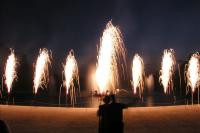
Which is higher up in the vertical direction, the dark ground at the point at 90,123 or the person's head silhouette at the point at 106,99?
the person's head silhouette at the point at 106,99

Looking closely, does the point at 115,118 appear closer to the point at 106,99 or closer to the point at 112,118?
the point at 112,118

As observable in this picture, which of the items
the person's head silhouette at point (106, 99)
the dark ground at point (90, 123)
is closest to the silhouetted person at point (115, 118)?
the person's head silhouette at point (106, 99)

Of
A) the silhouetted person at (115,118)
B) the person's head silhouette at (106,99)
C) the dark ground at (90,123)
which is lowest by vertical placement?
the dark ground at (90,123)

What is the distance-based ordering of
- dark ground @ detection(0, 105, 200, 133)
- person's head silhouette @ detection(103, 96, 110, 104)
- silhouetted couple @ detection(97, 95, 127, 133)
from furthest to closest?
1. dark ground @ detection(0, 105, 200, 133)
2. person's head silhouette @ detection(103, 96, 110, 104)
3. silhouetted couple @ detection(97, 95, 127, 133)

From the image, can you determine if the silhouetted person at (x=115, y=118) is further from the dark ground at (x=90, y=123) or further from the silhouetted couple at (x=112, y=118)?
the dark ground at (x=90, y=123)

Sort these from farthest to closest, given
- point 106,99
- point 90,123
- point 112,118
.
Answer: point 90,123
point 106,99
point 112,118

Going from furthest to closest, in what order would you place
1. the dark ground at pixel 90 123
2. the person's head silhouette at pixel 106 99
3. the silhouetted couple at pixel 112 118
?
1. the dark ground at pixel 90 123
2. the person's head silhouette at pixel 106 99
3. the silhouetted couple at pixel 112 118

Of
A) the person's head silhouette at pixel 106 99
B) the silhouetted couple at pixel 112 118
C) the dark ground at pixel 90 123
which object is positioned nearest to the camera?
the silhouetted couple at pixel 112 118

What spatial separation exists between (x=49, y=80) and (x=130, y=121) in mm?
73977

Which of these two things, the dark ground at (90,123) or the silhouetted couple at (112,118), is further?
the dark ground at (90,123)

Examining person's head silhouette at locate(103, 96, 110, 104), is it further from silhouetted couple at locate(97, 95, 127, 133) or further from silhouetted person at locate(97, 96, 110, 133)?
silhouetted couple at locate(97, 95, 127, 133)

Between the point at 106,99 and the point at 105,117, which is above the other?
the point at 106,99

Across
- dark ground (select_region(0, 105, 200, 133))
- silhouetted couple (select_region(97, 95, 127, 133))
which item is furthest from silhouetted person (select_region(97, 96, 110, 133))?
dark ground (select_region(0, 105, 200, 133))

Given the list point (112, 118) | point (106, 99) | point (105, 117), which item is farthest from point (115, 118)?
point (106, 99)
